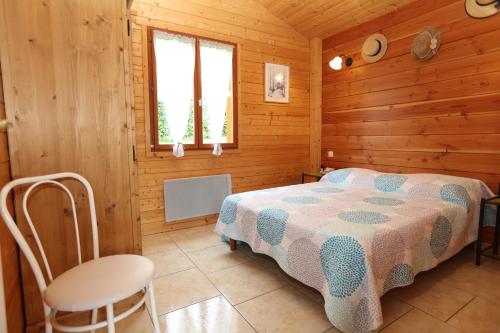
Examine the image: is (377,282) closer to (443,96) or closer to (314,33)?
(443,96)

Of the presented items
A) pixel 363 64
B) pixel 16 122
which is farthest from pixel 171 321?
pixel 363 64

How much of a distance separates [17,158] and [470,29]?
3.66 m

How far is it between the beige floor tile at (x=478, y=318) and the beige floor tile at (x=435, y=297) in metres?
0.04

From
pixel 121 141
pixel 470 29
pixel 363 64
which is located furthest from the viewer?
pixel 363 64

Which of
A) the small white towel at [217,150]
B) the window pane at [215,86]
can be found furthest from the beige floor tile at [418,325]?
the window pane at [215,86]

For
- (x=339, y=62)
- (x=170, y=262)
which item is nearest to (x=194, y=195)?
(x=170, y=262)

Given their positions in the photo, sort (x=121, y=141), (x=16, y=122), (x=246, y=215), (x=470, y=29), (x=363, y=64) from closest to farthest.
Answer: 1. (x=16, y=122)
2. (x=121, y=141)
3. (x=246, y=215)
4. (x=470, y=29)
5. (x=363, y=64)

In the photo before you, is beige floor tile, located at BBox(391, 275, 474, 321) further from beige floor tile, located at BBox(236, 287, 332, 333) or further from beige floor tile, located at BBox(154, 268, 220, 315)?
beige floor tile, located at BBox(154, 268, 220, 315)

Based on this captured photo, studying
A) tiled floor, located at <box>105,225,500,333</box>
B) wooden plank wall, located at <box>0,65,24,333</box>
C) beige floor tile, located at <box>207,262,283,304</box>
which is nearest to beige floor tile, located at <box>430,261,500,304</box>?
tiled floor, located at <box>105,225,500,333</box>

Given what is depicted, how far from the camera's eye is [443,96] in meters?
2.85

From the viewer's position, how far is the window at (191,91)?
3.07 meters

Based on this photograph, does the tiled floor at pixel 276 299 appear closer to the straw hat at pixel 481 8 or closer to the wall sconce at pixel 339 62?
the straw hat at pixel 481 8

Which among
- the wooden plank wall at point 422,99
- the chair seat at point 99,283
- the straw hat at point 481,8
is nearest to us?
the chair seat at point 99,283

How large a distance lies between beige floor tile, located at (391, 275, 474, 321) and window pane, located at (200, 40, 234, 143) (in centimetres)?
247
